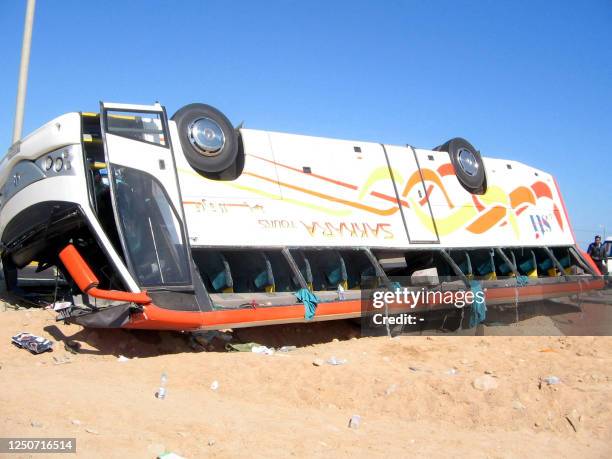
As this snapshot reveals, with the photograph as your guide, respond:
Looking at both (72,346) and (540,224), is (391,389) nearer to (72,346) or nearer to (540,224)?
(72,346)

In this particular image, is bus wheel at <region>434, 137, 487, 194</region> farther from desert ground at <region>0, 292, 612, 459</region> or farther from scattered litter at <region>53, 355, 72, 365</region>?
scattered litter at <region>53, 355, 72, 365</region>

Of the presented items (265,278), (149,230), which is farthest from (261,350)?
(149,230)

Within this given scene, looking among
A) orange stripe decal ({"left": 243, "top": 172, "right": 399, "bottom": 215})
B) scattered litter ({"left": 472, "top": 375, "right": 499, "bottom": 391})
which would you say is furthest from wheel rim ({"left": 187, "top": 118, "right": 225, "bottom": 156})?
scattered litter ({"left": 472, "top": 375, "right": 499, "bottom": 391})

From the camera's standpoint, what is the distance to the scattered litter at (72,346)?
6.55 metres

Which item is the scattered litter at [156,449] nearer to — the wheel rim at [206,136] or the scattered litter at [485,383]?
the scattered litter at [485,383]

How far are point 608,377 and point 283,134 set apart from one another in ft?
16.9

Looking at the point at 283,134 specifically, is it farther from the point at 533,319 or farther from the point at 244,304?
the point at 533,319

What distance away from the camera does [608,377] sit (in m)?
5.86

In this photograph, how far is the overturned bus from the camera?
649cm

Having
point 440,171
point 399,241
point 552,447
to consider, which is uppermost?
point 440,171

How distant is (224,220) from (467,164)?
18.3ft

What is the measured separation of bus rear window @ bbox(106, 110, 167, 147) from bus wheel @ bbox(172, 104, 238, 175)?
38 centimetres

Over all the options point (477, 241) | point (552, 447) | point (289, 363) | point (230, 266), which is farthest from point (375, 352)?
point (477, 241)

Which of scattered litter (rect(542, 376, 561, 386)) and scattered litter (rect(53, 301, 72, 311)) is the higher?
scattered litter (rect(53, 301, 72, 311))
